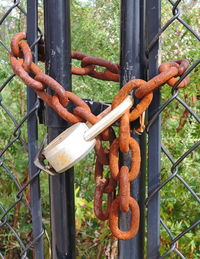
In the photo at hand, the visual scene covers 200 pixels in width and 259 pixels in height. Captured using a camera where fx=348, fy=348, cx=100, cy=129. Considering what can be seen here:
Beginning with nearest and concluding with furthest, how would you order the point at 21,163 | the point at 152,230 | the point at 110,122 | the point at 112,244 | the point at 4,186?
the point at 110,122 → the point at 152,230 → the point at 112,244 → the point at 21,163 → the point at 4,186

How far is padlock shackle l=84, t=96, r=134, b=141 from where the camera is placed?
529mm

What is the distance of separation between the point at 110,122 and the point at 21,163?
40.1 inches

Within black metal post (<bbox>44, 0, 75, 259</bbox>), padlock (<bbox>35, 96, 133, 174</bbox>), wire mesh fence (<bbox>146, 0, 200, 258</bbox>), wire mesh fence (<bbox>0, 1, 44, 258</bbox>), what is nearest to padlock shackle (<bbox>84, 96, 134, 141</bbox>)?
padlock (<bbox>35, 96, 133, 174</bbox>)

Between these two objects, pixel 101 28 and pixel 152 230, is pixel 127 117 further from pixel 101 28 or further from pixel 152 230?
pixel 101 28

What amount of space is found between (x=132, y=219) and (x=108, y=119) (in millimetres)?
173

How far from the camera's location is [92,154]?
143cm

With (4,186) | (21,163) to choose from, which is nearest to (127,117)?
(21,163)

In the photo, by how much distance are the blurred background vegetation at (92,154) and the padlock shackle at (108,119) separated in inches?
26.3

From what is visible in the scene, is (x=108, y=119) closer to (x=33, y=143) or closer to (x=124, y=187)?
(x=124, y=187)

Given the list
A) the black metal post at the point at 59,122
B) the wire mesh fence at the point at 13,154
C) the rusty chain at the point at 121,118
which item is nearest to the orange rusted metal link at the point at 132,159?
the rusty chain at the point at 121,118

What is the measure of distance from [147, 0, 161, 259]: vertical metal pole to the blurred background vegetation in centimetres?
54

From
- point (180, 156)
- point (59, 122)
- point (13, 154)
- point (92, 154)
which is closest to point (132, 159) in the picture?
point (59, 122)

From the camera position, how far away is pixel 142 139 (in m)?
0.60

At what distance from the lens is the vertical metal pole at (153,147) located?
56 centimetres
